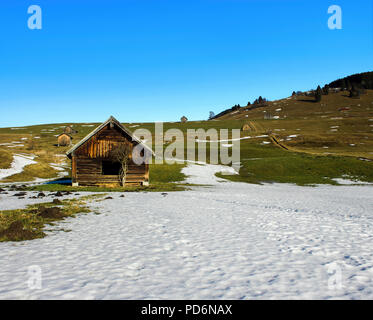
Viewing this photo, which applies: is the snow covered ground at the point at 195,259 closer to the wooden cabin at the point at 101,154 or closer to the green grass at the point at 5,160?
the wooden cabin at the point at 101,154

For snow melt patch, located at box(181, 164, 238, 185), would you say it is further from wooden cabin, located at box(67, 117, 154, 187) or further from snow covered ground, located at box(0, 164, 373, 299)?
snow covered ground, located at box(0, 164, 373, 299)

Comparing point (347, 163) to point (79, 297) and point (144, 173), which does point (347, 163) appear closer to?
point (144, 173)

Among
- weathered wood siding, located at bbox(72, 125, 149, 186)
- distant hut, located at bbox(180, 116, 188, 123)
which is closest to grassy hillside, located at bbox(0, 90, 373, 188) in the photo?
weathered wood siding, located at bbox(72, 125, 149, 186)

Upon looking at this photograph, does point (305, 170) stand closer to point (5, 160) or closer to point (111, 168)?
point (111, 168)

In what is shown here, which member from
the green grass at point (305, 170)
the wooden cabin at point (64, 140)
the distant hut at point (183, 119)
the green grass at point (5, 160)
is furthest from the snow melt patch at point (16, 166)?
the distant hut at point (183, 119)

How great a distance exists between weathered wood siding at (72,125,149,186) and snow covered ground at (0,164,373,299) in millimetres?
18072

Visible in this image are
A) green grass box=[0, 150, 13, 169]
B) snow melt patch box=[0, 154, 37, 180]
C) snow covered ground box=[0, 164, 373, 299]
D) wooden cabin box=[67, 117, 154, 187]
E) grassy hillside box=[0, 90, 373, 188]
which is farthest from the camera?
green grass box=[0, 150, 13, 169]

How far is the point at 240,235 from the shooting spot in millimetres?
10688

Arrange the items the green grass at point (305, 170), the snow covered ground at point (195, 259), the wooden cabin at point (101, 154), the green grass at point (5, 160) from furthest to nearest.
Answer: the green grass at point (5, 160), the green grass at point (305, 170), the wooden cabin at point (101, 154), the snow covered ground at point (195, 259)

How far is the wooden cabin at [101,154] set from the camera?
31.0 m

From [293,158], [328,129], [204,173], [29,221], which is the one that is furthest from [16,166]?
[328,129]

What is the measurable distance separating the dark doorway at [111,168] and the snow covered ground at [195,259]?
19.1 metres

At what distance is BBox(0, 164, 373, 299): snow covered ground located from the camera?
228 inches
